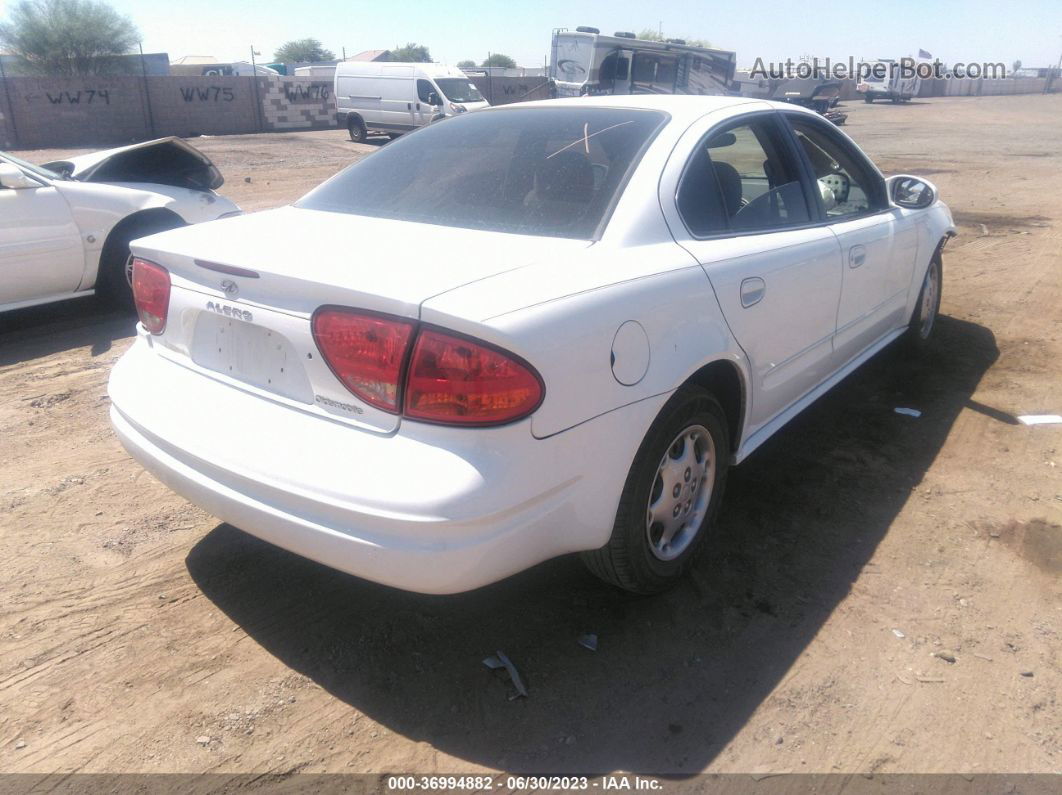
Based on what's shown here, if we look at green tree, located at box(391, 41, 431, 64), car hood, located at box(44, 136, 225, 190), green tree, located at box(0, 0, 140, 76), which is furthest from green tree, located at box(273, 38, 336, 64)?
car hood, located at box(44, 136, 225, 190)

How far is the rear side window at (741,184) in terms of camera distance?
3057 mm

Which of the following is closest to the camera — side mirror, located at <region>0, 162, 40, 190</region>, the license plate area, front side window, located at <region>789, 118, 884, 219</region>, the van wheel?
the license plate area

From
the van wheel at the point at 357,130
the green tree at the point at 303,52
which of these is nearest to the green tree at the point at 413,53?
the green tree at the point at 303,52

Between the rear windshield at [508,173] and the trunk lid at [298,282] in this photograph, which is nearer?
the trunk lid at [298,282]

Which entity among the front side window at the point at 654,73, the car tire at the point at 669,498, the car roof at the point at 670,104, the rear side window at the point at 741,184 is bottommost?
the car tire at the point at 669,498

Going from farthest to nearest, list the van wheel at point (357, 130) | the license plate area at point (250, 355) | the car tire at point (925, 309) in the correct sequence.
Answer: the van wheel at point (357, 130)
the car tire at point (925, 309)
the license plate area at point (250, 355)

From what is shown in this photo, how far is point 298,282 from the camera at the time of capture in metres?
2.37

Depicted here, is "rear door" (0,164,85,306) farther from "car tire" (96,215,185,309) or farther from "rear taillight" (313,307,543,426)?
"rear taillight" (313,307,543,426)

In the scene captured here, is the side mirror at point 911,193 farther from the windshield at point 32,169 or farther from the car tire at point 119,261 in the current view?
the windshield at point 32,169

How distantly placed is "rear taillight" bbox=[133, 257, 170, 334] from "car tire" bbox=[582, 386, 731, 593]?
166cm

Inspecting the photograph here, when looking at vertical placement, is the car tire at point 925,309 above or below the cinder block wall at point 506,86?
below

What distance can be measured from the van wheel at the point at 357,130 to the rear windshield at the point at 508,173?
2448 centimetres

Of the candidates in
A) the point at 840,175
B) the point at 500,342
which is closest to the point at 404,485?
the point at 500,342

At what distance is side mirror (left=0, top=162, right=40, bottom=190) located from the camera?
215 inches
